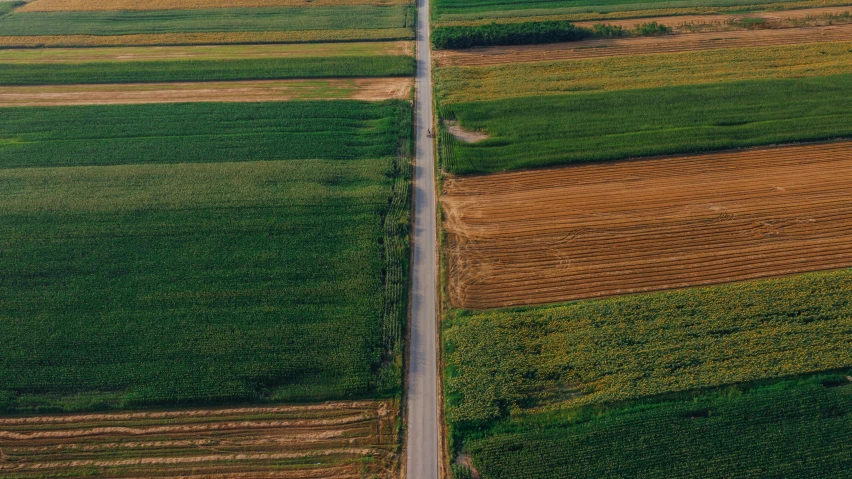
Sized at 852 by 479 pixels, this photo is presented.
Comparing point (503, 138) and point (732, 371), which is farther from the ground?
point (503, 138)

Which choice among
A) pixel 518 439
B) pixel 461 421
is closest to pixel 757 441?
pixel 518 439

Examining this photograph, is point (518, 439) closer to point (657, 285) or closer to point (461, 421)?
point (461, 421)

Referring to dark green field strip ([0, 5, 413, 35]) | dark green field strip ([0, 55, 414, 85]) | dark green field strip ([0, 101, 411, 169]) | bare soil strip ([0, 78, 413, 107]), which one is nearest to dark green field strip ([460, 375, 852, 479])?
dark green field strip ([0, 101, 411, 169])

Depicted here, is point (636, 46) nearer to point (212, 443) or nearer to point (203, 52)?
point (203, 52)

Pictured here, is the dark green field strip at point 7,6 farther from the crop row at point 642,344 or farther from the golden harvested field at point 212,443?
the crop row at point 642,344

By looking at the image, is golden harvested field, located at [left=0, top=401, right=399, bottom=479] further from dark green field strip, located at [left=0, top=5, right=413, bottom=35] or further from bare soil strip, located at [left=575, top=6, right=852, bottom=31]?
bare soil strip, located at [left=575, top=6, right=852, bottom=31]

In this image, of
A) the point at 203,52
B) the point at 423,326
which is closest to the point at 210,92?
the point at 203,52

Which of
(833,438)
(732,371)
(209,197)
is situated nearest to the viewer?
(833,438)
